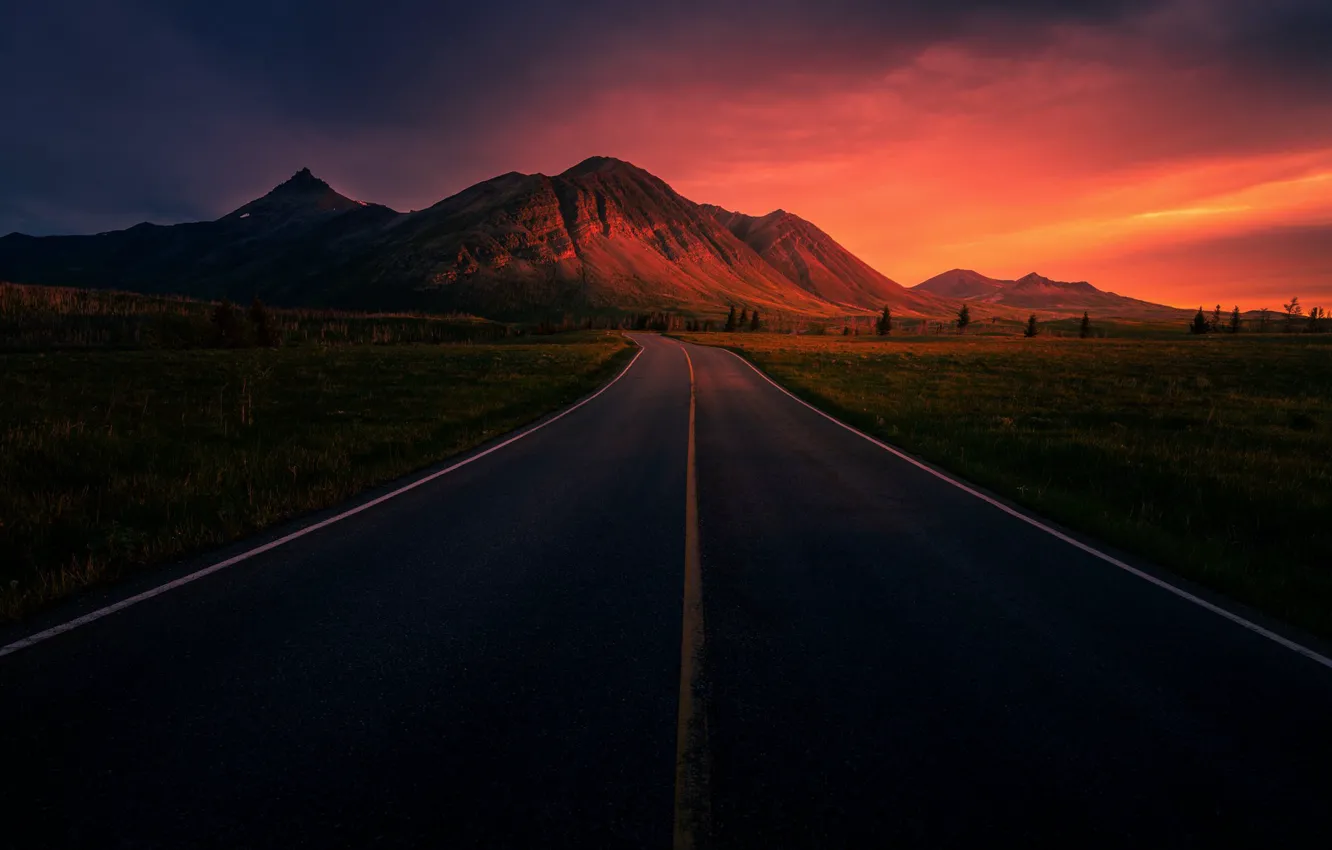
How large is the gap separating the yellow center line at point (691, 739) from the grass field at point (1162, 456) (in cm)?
540

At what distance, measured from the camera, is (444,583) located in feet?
18.3

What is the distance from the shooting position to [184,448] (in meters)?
11.1

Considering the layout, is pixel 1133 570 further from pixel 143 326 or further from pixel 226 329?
pixel 143 326


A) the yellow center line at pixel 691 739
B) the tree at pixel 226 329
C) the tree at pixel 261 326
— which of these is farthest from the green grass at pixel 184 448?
the tree at pixel 261 326

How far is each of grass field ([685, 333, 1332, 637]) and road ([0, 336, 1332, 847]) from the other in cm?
150

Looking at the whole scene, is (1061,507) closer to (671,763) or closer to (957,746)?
(957,746)

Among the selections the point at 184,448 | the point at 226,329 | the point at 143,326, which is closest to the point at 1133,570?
the point at 184,448

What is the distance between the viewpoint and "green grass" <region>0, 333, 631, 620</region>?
6473 mm

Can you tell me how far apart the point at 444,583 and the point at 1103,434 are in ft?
51.3

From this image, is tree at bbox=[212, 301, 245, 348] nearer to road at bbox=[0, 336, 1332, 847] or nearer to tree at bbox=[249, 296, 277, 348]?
tree at bbox=[249, 296, 277, 348]

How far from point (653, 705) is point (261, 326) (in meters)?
62.4

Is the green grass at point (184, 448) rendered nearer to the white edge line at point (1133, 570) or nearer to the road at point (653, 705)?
the road at point (653, 705)

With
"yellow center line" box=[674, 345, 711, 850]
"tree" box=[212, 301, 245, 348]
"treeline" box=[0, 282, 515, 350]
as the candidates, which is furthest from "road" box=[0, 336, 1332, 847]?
"tree" box=[212, 301, 245, 348]

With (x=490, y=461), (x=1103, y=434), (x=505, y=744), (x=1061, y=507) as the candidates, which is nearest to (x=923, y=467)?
(x=1061, y=507)
